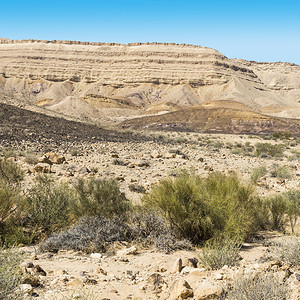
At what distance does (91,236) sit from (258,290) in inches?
123

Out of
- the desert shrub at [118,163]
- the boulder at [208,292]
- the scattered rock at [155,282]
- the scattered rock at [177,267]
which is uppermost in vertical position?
the desert shrub at [118,163]

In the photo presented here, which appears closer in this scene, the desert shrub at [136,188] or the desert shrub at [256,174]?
the desert shrub at [136,188]

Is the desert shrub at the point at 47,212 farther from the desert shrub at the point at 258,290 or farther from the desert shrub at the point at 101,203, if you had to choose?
the desert shrub at the point at 258,290

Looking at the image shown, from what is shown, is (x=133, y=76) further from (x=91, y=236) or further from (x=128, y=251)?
(x=128, y=251)

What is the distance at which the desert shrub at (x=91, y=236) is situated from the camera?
5438mm

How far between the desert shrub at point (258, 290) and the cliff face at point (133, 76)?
76789 mm

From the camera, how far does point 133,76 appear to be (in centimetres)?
9869

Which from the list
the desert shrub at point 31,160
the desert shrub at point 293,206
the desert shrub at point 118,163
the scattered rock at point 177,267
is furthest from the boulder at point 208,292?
the desert shrub at point 118,163

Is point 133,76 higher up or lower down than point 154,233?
higher up

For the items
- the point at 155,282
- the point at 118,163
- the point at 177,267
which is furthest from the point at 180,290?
the point at 118,163

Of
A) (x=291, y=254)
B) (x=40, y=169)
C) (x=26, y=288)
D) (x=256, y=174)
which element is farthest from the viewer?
(x=256, y=174)

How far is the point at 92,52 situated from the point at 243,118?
233 feet

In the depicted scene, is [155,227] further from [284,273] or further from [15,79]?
[15,79]

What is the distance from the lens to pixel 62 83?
9700 cm
